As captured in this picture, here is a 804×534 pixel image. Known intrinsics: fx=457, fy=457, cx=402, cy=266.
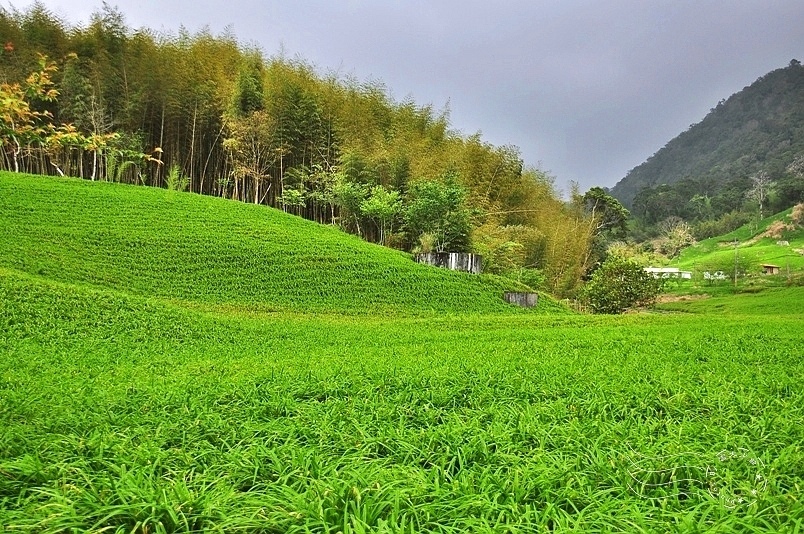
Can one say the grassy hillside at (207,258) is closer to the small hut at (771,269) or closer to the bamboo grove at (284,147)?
the bamboo grove at (284,147)

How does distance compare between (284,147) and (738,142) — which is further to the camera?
(738,142)

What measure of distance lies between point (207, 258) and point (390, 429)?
12.0 meters

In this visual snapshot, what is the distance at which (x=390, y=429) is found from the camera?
7.34 ft

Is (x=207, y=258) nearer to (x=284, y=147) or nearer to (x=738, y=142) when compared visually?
(x=284, y=147)

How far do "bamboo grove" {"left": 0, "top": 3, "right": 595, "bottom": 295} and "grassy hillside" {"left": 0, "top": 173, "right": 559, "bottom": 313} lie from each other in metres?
3.19

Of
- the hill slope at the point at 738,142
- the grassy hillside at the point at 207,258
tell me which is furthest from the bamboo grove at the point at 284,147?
the hill slope at the point at 738,142

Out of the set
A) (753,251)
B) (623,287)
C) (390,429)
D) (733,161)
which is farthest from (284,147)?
(733,161)

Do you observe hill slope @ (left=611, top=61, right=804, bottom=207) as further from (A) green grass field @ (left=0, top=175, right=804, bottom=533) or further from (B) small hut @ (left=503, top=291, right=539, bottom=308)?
(A) green grass field @ (left=0, top=175, right=804, bottom=533)

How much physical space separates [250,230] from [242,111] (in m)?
8.14

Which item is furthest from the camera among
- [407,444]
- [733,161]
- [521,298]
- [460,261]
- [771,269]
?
[733,161]

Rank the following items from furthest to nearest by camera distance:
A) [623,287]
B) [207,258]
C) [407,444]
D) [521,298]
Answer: [623,287] → [521,298] → [207,258] → [407,444]

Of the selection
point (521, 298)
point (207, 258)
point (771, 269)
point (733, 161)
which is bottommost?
point (521, 298)

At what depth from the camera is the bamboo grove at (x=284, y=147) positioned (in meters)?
18.5

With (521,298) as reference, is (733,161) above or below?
above
